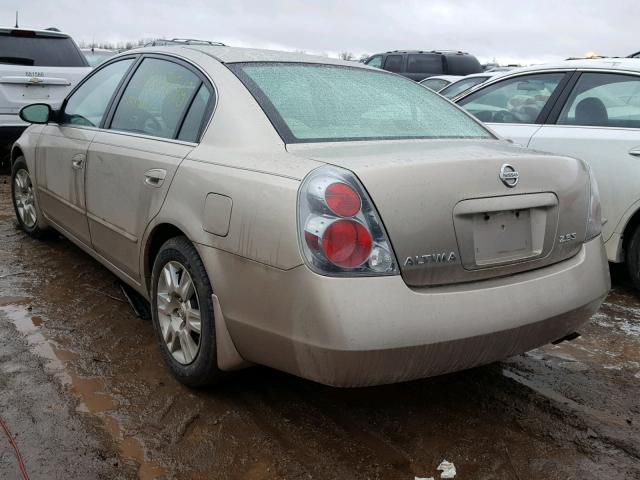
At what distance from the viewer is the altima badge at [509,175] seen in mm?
2525

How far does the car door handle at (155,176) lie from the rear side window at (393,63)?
15.6 metres

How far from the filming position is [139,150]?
11.0ft

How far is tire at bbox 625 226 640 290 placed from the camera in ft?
14.5

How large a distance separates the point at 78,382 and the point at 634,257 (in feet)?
11.5

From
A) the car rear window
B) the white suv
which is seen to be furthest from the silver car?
the car rear window

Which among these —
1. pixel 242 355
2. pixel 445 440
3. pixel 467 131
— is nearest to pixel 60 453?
pixel 242 355

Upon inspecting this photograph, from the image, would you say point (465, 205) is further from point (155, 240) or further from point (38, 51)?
point (38, 51)

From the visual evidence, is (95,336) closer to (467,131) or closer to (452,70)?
(467,131)

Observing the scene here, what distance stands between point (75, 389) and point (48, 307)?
117 centimetres

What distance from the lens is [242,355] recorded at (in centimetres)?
264

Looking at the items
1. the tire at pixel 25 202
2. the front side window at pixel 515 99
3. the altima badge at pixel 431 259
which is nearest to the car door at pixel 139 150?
the altima badge at pixel 431 259

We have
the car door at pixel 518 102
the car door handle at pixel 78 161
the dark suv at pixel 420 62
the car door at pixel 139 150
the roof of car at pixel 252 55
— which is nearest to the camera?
the car door at pixel 139 150

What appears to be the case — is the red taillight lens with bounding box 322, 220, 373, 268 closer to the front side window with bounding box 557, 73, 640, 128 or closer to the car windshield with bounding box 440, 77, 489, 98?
the front side window with bounding box 557, 73, 640, 128

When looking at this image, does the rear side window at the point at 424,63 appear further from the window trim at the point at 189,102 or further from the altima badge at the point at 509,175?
the altima badge at the point at 509,175
